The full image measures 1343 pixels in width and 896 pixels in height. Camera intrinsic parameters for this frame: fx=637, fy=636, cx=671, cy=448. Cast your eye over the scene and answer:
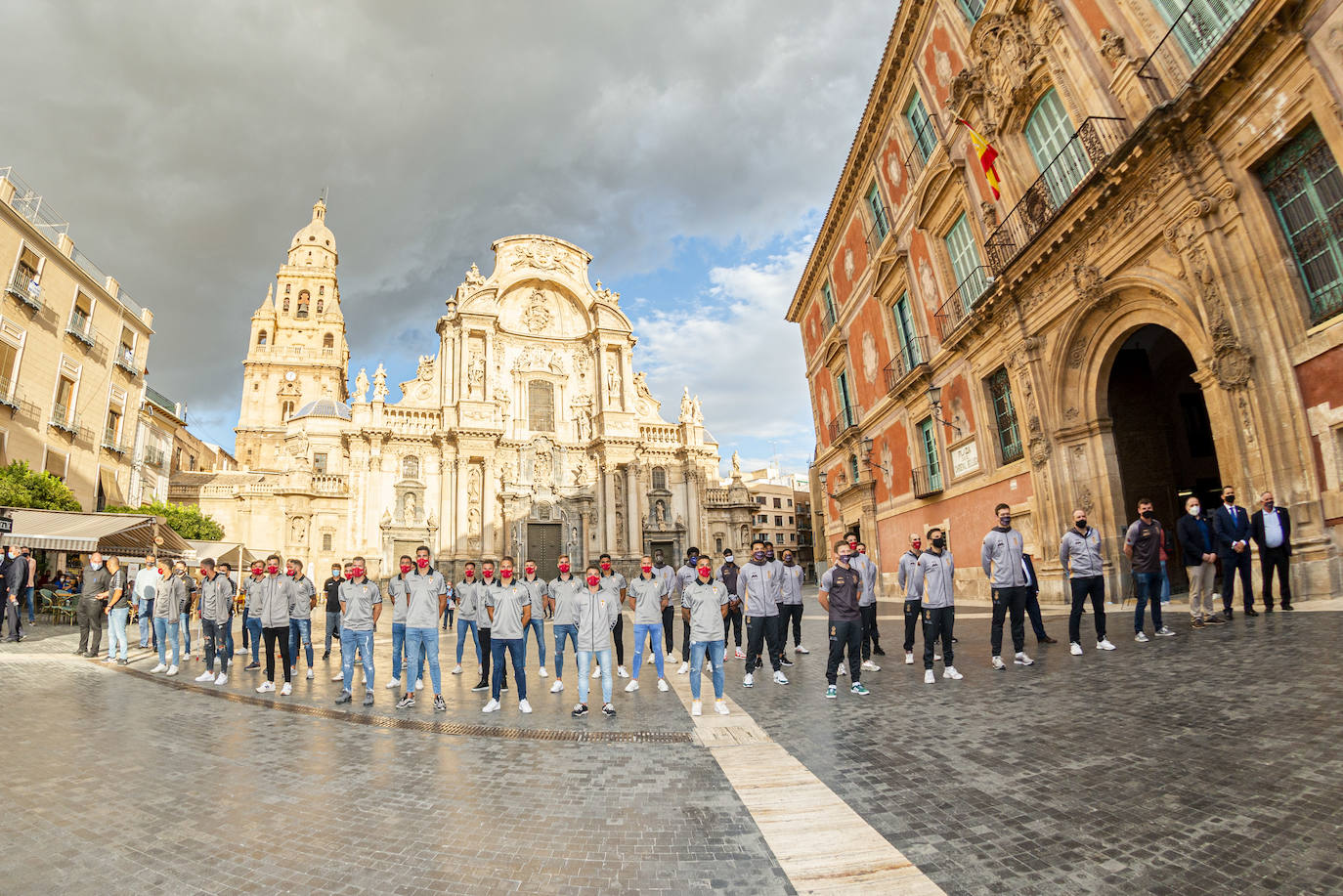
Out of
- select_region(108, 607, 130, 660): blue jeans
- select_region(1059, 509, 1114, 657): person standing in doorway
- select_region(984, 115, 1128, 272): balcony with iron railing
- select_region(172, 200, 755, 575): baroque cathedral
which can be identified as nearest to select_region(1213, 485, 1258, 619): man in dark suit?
select_region(1059, 509, 1114, 657): person standing in doorway

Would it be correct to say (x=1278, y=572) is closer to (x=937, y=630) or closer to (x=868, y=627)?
(x=937, y=630)

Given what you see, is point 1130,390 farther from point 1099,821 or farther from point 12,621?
point 12,621

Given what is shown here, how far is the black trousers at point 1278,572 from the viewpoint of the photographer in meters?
7.95

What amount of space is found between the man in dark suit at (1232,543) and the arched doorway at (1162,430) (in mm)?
5640

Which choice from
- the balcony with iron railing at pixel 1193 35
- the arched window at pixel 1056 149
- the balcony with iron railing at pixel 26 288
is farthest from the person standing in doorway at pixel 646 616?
the balcony with iron railing at pixel 26 288

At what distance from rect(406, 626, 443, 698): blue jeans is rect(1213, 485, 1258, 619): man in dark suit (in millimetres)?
9899

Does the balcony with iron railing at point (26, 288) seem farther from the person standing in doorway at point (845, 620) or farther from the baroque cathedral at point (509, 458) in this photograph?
the person standing in doorway at point (845, 620)

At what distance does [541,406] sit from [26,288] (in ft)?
75.1

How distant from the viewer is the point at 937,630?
7.33m

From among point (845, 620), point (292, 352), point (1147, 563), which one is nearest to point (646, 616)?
point (845, 620)

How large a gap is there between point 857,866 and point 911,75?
65.7ft

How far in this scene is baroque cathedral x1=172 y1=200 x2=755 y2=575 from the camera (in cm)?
3431

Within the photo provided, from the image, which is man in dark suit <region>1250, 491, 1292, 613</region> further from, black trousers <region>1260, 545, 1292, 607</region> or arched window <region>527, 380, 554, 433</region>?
arched window <region>527, 380, 554, 433</region>

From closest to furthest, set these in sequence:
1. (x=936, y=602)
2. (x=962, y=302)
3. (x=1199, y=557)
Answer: (x=936, y=602) → (x=1199, y=557) → (x=962, y=302)
